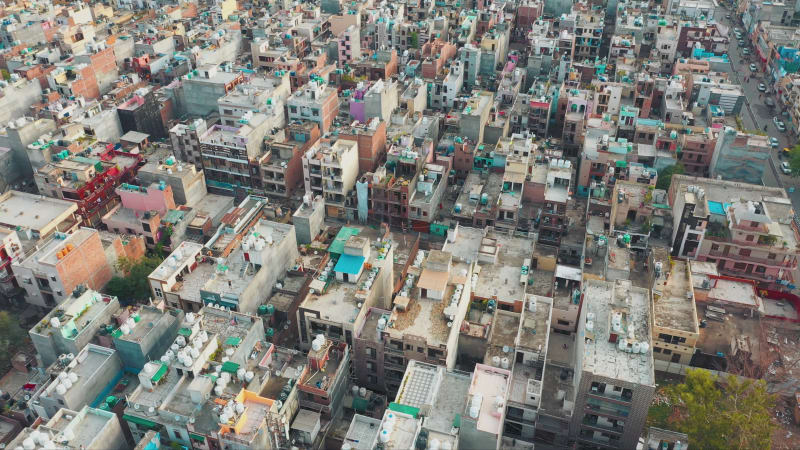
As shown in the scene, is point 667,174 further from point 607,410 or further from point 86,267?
point 86,267

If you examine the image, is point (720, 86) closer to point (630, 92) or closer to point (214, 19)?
point (630, 92)

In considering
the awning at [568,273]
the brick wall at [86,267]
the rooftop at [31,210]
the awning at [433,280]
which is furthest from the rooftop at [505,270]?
the rooftop at [31,210]

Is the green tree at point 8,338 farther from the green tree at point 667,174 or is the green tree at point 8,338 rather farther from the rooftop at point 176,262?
the green tree at point 667,174

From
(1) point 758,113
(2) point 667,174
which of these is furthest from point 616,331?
(1) point 758,113

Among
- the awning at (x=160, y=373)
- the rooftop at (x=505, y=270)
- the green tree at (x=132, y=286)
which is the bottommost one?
the green tree at (x=132, y=286)

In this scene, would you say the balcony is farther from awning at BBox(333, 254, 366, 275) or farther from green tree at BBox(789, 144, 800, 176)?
green tree at BBox(789, 144, 800, 176)
